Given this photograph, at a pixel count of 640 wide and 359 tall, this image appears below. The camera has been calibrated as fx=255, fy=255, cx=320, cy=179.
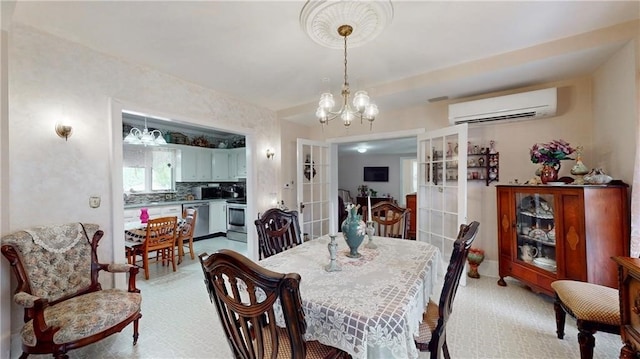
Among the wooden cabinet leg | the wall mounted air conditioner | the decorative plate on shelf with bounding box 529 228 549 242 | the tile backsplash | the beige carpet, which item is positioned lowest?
the beige carpet

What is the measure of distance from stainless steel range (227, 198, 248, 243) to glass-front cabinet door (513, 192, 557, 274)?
4.64m

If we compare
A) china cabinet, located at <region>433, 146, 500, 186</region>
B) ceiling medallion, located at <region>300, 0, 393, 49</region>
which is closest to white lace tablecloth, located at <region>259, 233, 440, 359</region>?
ceiling medallion, located at <region>300, 0, 393, 49</region>

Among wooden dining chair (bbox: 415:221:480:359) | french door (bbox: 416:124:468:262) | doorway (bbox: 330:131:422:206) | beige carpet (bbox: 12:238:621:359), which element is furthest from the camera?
doorway (bbox: 330:131:422:206)

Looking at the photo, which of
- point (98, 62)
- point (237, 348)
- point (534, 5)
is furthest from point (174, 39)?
point (534, 5)

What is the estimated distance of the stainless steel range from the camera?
5.49 metres

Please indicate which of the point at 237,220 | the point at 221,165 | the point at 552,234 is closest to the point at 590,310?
the point at 552,234

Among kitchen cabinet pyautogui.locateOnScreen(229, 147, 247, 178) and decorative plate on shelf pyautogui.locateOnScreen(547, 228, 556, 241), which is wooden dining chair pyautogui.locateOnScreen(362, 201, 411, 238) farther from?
kitchen cabinet pyautogui.locateOnScreen(229, 147, 247, 178)

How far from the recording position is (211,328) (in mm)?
2275

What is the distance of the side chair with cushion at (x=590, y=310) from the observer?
1624 mm

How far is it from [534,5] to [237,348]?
282 cm

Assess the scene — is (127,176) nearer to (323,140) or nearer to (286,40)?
(323,140)

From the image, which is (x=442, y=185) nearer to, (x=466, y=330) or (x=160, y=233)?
(x=466, y=330)

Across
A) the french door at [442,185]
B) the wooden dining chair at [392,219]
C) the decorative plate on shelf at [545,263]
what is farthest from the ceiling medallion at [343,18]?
the decorative plate on shelf at [545,263]

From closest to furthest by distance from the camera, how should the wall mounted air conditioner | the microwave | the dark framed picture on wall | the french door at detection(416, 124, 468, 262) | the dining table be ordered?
the wall mounted air conditioner
the french door at detection(416, 124, 468, 262)
the dining table
the microwave
the dark framed picture on wall
